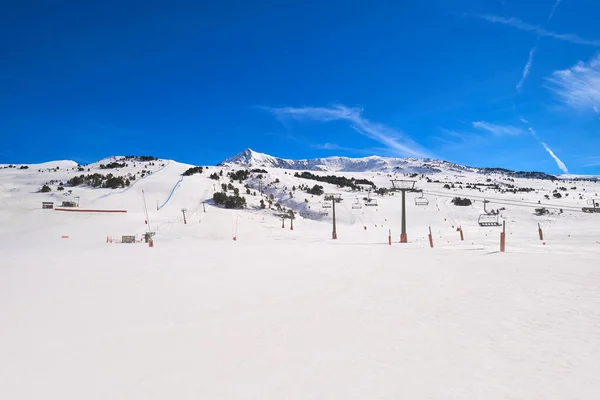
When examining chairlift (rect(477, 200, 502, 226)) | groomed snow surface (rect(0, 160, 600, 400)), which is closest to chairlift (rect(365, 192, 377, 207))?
chairlift (rect(477, 200, 502, 226))

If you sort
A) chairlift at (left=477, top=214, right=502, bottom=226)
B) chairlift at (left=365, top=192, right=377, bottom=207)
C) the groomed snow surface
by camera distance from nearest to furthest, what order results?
the groomed snow surface → chairlift at (left=477, top=214, right=502, bottom=226) → chairlift at (left=365, top=192, right=377, bottom=207)

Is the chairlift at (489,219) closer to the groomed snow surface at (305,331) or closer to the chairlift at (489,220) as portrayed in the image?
the chairlift at (489,220)

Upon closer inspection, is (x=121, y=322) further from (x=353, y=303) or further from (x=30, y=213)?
(x=30, y=213)

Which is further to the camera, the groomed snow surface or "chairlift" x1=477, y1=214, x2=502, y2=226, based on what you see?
"chairlift" x1=477, y1=214, x2=502, y2=226

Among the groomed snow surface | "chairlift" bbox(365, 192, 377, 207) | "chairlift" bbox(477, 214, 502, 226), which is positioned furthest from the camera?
"chairlift" bbox(365, 192, 377, 207)

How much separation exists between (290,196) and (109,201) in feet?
112

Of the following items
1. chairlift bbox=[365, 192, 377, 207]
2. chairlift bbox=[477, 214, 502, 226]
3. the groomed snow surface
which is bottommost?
the groomed snow surface

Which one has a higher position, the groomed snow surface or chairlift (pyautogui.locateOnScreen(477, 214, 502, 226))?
chairlift (pyautogui.locateOnScreen(477, 214, 502, 226))

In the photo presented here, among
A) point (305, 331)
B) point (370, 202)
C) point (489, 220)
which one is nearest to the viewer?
point (305, 331)

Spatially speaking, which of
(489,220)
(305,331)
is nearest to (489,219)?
(489,220)

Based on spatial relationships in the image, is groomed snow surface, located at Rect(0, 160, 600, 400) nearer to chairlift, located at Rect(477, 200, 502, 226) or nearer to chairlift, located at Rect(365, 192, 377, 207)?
chairlift, located at Rect(477, 200, 502, 226)

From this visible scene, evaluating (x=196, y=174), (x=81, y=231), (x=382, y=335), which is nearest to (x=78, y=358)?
(x=382, y=335)

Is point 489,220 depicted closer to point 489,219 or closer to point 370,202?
point 489,219

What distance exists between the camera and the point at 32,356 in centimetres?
454
